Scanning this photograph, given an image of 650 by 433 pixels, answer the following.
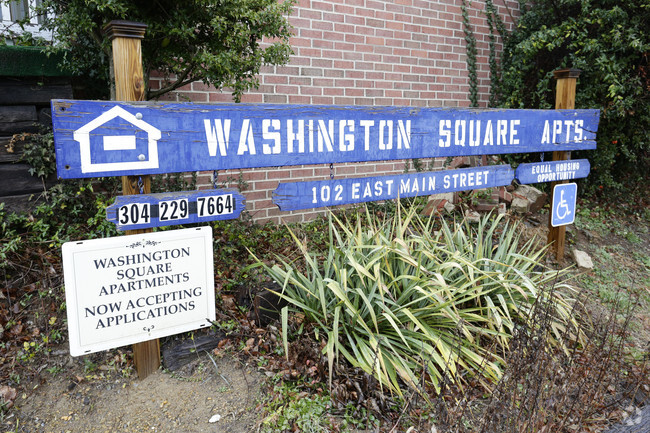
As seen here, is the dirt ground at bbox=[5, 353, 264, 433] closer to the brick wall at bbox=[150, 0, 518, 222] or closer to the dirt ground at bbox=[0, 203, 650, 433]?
the dirt ground at bbox=[0, 203, 650, 433]

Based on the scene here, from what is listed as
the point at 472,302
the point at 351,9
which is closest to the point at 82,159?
the point at 472,302

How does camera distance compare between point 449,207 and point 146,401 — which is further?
point 449,207

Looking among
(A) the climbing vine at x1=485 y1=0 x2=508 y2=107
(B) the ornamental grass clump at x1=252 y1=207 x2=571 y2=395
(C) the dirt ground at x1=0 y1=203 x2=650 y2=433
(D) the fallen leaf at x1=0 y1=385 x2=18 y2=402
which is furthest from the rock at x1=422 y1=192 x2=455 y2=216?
(D) the fallen leaf at x1=0 y1=385 x2=18 y2=402

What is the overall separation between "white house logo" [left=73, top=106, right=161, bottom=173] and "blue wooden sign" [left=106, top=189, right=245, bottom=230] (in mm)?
174

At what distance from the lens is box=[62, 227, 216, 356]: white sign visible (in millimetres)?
2418

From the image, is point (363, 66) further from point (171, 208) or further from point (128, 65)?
point (171, 208)

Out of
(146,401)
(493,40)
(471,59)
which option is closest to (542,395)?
(146,401)

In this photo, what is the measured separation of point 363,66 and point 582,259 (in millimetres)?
3123

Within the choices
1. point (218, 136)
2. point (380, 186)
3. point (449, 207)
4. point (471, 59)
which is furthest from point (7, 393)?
point (471, 59)

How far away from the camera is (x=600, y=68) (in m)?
5.77

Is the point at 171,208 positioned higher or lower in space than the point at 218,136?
lower

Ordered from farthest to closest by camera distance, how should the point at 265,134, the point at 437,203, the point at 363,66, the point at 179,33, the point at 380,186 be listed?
the point at 363,66 → the point at 437,203 → the point at 380,186 → the point at 179,33 → the point at 265,134

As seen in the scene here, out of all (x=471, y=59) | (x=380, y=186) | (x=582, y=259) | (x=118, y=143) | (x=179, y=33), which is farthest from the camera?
(x=471, y=59)

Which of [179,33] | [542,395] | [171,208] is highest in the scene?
[179,33]
